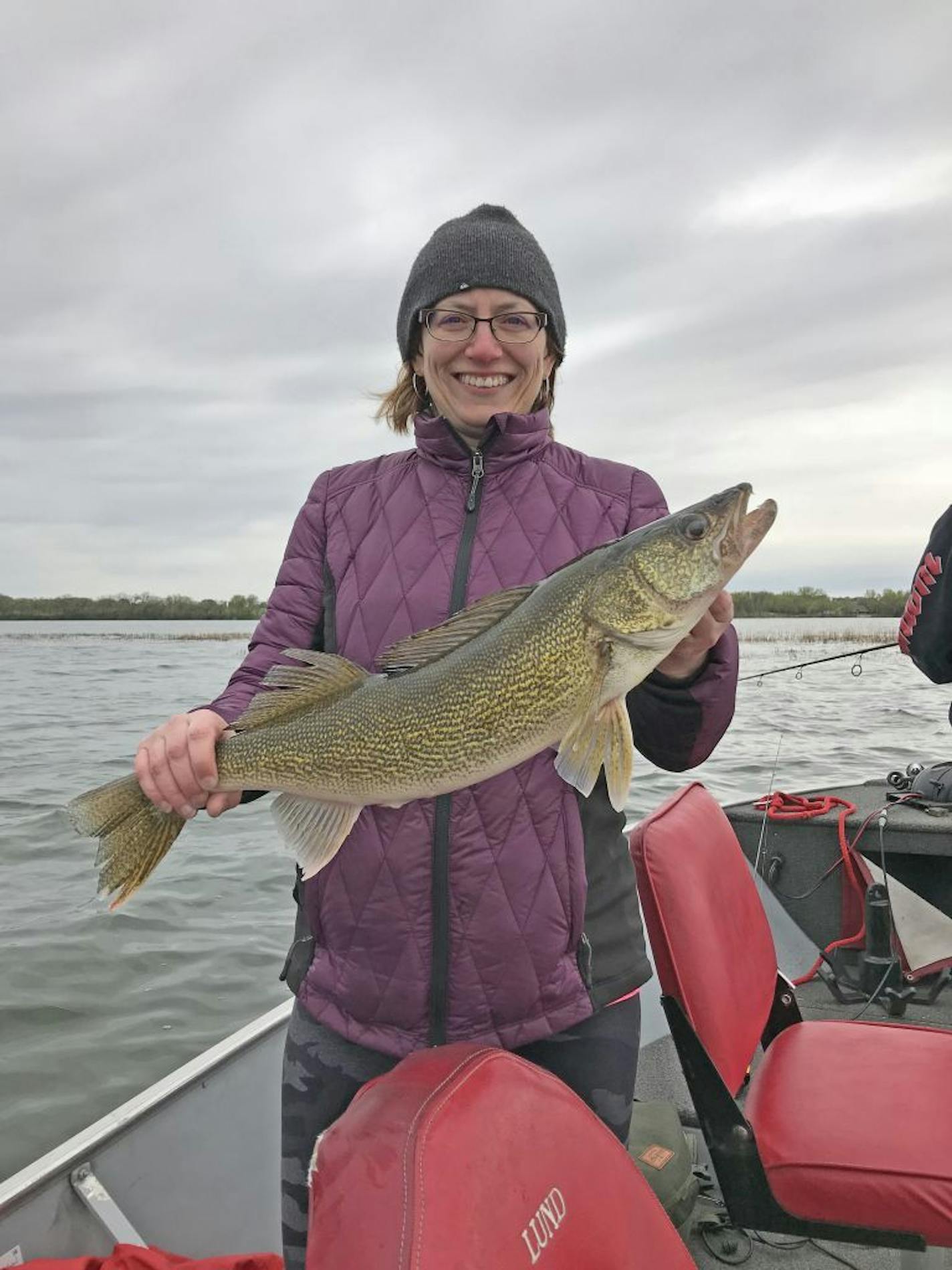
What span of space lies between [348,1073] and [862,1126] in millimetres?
1531

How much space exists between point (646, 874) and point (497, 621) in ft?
3.42

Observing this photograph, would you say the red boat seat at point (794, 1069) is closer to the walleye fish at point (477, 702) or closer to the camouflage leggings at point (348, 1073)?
the camouflage leggings at point (348, 1073)

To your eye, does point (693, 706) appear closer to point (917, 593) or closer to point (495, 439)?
point (495, 439)

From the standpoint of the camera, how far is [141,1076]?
524 centimetres

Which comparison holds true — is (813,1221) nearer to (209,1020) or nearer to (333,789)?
(333,789)

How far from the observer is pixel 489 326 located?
7.99 feet

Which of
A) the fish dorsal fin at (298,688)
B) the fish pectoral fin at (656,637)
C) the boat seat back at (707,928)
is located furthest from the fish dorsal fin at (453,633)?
the boat seat back at (707,928)

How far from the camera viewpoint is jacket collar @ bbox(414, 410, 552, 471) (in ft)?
7.80

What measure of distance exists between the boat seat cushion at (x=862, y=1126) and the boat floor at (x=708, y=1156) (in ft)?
1.66

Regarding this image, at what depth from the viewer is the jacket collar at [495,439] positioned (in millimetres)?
2377

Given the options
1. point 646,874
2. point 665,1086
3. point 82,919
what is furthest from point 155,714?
point 646,874

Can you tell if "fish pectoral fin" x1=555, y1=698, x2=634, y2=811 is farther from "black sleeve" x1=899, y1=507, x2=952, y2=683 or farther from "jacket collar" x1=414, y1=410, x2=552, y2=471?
"black sleeve" x1=899, y1=507, x2=952, y2=683

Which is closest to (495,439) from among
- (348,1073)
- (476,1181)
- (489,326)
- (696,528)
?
(489,326)

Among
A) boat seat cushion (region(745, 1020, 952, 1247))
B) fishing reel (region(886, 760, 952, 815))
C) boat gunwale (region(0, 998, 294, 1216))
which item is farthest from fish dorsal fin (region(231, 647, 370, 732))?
fishing reel (region(886, 760, 952, 815))
